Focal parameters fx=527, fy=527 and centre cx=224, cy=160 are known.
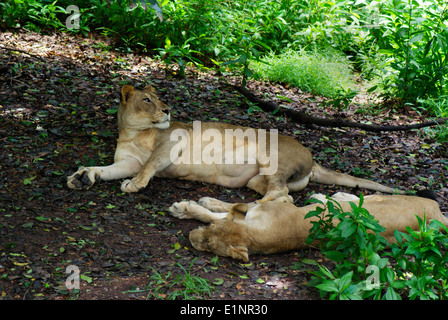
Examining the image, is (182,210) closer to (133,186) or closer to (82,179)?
(133,186)

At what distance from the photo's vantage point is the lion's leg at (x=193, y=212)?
465 centimetres

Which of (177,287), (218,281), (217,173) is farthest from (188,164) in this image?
(177,287)

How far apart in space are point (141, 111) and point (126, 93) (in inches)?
9.7

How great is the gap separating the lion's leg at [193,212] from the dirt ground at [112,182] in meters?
0.07

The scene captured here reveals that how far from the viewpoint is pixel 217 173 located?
5539mm

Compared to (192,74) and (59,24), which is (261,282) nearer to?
(192,74)

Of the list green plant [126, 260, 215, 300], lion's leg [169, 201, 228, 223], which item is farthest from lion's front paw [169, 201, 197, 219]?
green plant [126, 260, 215, 300]

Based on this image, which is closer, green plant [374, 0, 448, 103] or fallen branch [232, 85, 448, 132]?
fallen branch [232, 85, 448, 132]

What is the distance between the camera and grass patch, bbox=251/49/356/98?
8.89 m

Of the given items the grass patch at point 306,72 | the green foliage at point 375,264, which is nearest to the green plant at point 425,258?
the green foliage at point 375,264

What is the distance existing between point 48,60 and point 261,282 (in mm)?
5585

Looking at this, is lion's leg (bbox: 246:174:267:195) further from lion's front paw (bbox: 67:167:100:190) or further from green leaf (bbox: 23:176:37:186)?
green leaf (bbox: 23:176:37:186)

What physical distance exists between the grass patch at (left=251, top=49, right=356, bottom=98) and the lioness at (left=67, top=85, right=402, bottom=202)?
326 centimetres

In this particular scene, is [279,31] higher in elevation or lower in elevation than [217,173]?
higher
